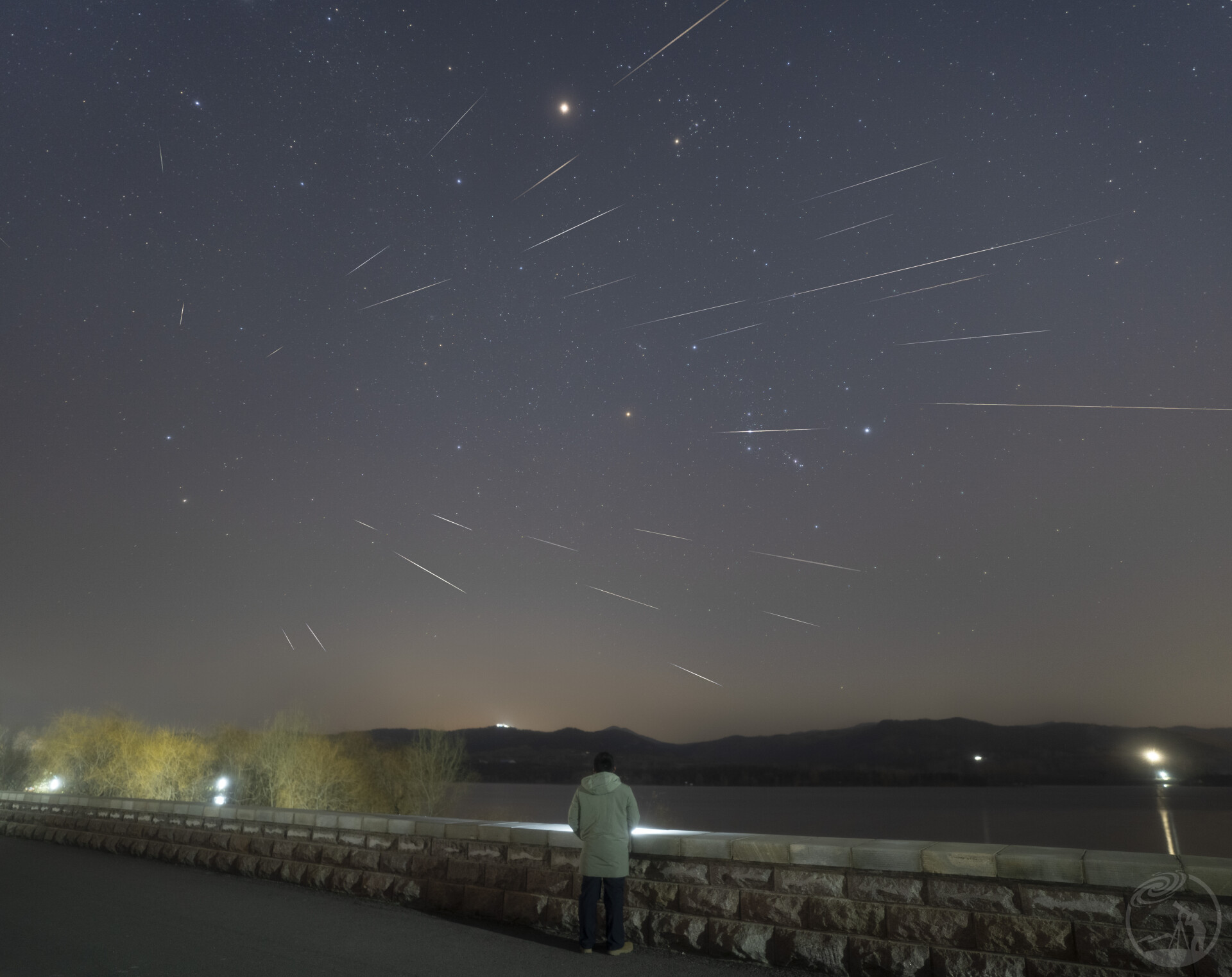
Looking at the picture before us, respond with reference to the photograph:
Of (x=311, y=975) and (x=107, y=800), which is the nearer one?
(x=311, y=975)

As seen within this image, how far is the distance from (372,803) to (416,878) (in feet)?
192

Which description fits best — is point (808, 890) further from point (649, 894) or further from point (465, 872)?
point (465, 872)

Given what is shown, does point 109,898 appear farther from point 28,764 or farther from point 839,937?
point 28,764

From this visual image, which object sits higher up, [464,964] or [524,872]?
[524,872]

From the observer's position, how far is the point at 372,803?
Result: 59000 millimetres

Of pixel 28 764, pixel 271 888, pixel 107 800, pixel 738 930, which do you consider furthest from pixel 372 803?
pixel 738 930

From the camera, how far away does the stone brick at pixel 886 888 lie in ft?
14.8

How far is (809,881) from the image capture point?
4867 millimetres

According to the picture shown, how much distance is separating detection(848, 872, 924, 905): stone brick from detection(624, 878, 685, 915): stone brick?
124 cm

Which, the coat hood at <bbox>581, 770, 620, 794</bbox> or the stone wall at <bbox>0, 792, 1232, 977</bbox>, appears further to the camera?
the coat hood at <bbox>581, 770, 620, 794</bbox>

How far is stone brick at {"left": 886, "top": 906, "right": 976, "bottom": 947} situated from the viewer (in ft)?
14.0

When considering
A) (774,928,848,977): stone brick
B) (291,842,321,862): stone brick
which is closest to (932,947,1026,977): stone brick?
(774,928,848,977): stone brick

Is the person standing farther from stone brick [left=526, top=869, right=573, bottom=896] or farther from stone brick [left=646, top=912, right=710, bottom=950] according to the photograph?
stone brick [left=526, top=869, right=573, bottom=896]

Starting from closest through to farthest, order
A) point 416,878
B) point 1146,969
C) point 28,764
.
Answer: point 1146,969 < point 416,878 < point 28,764
